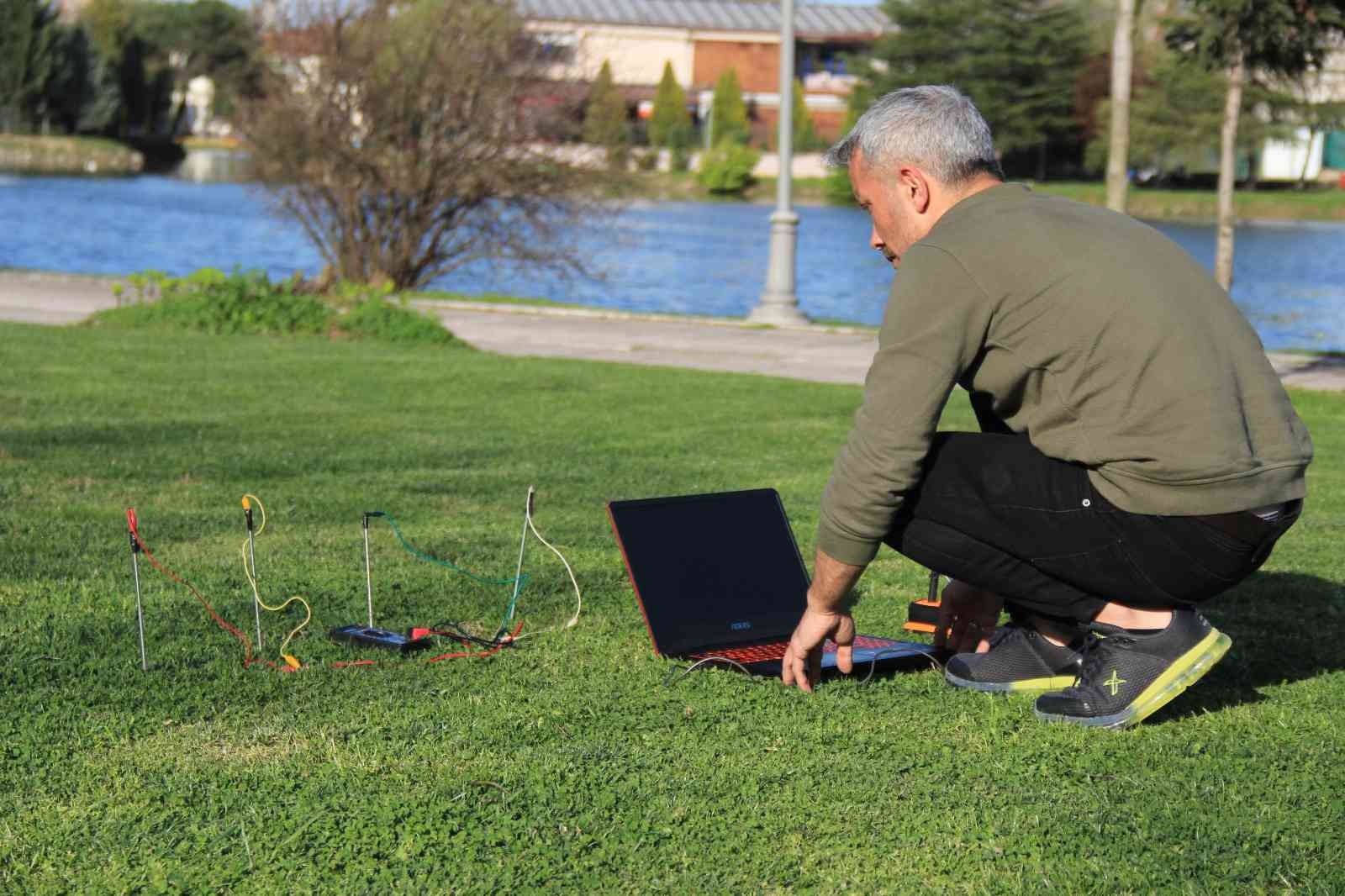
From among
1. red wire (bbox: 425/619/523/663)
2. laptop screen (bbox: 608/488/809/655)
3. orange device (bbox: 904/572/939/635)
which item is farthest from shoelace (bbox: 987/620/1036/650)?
red wire (bbox: 425/619/523/663)

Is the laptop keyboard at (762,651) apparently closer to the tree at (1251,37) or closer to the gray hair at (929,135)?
the gray hair at (929,135)

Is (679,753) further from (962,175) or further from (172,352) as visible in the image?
(172,352)

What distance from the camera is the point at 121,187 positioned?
61.8 m

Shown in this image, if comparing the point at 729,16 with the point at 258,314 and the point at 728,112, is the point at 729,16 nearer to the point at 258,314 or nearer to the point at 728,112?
the point at 728,112

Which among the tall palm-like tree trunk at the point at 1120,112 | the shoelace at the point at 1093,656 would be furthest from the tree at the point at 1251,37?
the shoelace at the point at 1093,656

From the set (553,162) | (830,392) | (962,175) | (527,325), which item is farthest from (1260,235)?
(962,175)

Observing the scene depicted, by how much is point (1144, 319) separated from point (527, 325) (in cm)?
1330

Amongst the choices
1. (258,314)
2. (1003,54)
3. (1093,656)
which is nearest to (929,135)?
(1093,656)

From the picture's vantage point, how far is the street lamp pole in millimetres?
17406

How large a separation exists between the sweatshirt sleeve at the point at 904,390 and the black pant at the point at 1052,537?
19 cm

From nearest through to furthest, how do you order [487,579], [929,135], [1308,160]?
[929,135] → [487,579] → [1308,160]

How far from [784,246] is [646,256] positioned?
18.9 m

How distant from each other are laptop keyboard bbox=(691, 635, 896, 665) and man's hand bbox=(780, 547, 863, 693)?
0.86ft

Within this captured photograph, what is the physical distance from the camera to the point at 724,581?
4391 millimetres
